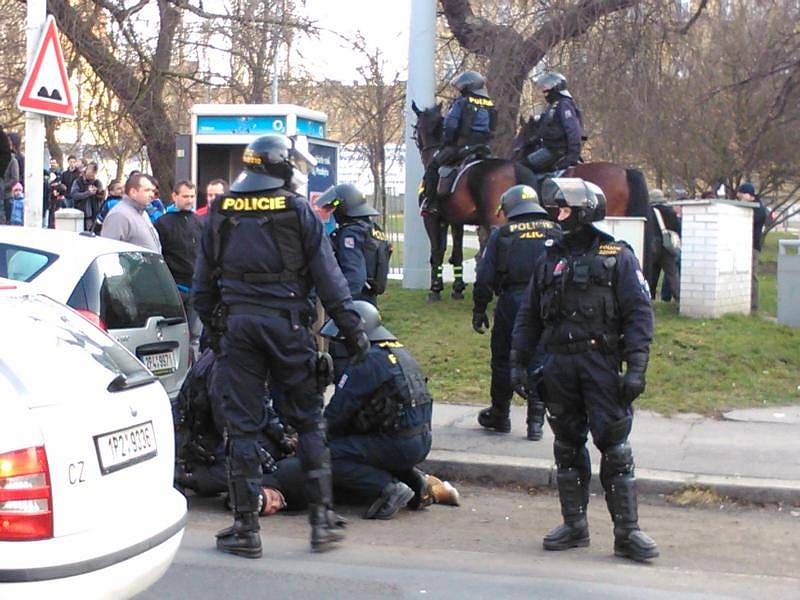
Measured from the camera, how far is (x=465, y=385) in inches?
427

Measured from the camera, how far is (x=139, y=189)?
33.3 feet

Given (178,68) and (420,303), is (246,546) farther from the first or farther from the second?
(178,68)

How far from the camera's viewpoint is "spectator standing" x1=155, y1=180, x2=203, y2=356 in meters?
10.6

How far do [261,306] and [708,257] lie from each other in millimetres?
7529

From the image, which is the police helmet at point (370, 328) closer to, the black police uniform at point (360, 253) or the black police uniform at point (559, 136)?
the black police uniform at point (360, 253)

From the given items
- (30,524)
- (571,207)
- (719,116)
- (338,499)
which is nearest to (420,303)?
(338,499)

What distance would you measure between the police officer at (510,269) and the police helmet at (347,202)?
0.94m

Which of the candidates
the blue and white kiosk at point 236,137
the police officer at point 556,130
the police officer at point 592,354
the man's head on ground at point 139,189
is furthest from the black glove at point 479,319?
the blue and white kiosk at point 236,137

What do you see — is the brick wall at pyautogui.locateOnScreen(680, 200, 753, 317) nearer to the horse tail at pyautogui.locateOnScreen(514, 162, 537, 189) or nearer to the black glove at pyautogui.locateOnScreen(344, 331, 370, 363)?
the horse tail at pyautogui.locateOnScreen(514, 162, 537, 189)

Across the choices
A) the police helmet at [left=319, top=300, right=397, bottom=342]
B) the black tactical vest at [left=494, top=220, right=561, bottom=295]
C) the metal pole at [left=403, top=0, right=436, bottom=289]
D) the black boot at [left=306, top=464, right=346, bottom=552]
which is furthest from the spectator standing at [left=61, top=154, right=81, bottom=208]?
the black boot at [left=306, top=464, right=346, bottom=552]

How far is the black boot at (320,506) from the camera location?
20.2ft

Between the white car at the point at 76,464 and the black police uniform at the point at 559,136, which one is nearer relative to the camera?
the white car at the point at 76,464

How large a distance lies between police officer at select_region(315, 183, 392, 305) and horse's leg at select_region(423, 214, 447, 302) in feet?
15.3

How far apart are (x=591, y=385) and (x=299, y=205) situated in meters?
1.75
